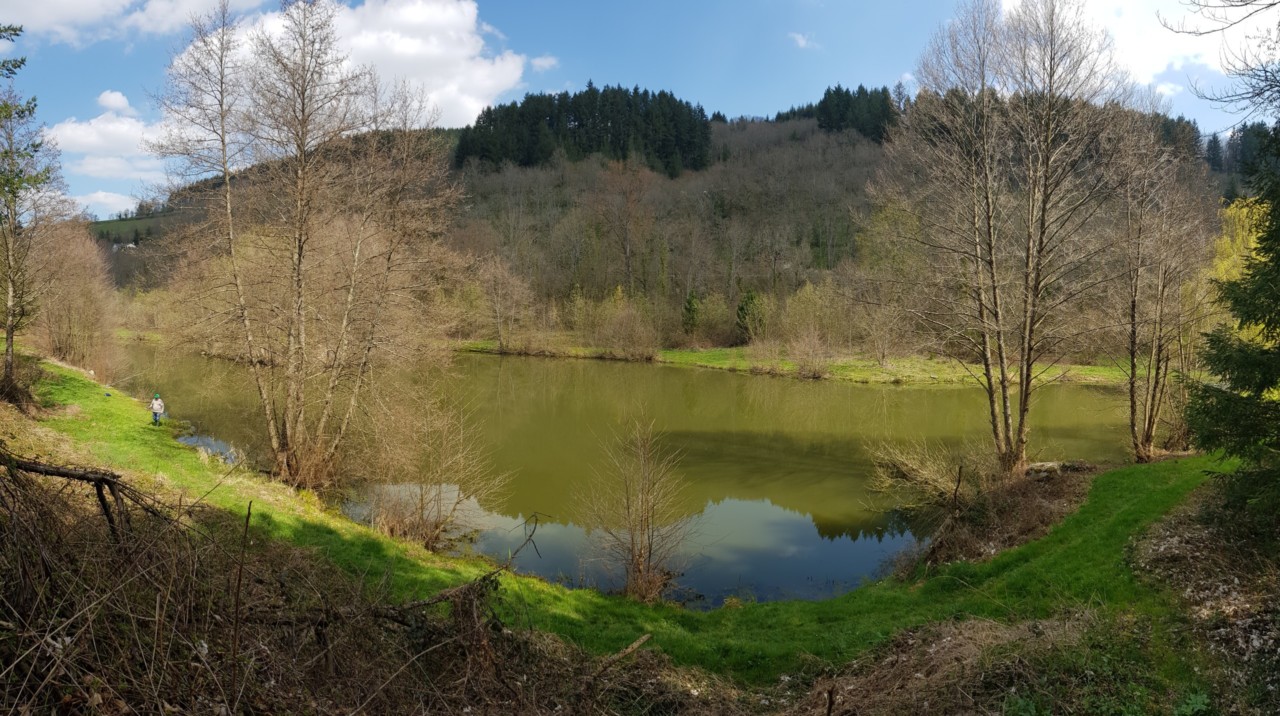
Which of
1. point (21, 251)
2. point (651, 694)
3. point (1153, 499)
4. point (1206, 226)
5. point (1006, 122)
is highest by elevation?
point (1006, 122)

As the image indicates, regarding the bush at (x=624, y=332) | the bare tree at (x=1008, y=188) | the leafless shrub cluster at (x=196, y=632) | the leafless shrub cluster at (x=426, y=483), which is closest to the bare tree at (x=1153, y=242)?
the bare tree at (x=1008, y=188)

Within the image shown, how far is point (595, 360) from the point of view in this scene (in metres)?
43.9

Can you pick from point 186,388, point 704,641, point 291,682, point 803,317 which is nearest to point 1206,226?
point 704,641

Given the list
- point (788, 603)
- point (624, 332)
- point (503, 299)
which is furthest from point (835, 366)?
point (788, 603)

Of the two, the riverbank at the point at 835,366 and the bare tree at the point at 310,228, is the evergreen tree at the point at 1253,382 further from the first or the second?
the riverbank at the point at 835,366

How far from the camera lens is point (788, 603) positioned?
1061 cm

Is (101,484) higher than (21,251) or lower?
lower

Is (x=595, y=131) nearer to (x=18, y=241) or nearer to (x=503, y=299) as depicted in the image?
(x=503, y=299)

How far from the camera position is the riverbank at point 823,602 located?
257 inches

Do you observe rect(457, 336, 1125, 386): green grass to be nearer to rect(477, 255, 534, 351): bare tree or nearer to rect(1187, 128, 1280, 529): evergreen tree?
rect(477, 255, 534, 351): bare tree

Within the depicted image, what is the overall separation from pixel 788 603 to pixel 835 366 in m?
29.6

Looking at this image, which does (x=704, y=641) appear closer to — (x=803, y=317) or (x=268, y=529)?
(x=268, y=529)

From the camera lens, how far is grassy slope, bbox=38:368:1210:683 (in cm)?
783

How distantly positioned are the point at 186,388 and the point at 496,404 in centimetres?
1261
